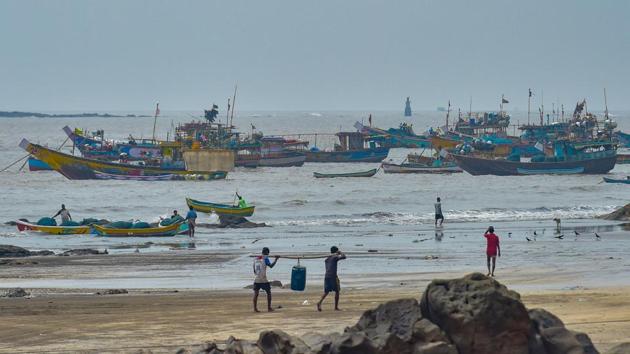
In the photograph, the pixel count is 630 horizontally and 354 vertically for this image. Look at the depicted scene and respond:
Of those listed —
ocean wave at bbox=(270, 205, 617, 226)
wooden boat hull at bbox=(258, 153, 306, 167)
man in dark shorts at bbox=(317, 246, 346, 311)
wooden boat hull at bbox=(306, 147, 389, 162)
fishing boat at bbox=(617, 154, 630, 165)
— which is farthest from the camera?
wooden boat hull at bbox=(306, 147, 389, 162)

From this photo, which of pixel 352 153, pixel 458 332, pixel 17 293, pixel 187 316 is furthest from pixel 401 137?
pixel 458 332

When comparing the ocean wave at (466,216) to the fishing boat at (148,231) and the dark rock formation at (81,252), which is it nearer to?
the fishing boat at (148,231)

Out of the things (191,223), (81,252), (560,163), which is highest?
(560,163)

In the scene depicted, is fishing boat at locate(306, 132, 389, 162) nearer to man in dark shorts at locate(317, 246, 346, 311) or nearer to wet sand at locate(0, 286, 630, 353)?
wet sand at locate(0, 286, 630, 353)

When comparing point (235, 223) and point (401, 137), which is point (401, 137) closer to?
point (401, 137)

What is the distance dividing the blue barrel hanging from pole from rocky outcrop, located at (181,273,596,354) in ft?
27.4

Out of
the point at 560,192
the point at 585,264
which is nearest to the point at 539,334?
the point at 585,264

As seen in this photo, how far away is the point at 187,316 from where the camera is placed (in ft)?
57.5

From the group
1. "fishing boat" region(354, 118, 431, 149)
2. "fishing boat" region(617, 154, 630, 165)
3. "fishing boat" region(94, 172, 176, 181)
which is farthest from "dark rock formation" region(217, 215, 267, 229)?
"fishing boat" region(354, 118, 431, 149)

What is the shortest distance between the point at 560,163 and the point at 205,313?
60.7 m

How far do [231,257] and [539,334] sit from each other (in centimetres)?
1756

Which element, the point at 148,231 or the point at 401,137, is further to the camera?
the point at 401,137

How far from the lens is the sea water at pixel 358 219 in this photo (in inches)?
1001

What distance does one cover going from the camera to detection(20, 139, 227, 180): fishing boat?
7206 centimetres
